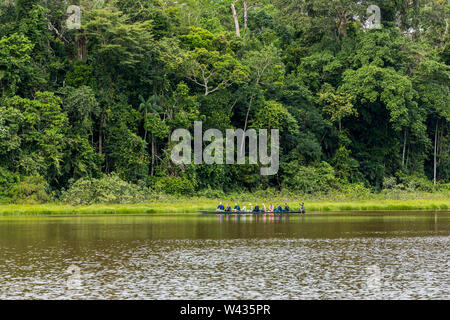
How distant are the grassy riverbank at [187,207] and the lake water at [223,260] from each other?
5.03 meters

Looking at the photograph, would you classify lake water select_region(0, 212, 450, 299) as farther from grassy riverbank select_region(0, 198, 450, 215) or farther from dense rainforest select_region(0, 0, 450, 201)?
dense rainforest select_region(0, 0, 450, 201)

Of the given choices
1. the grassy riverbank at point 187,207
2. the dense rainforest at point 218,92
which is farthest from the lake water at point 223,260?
the dense rainforest at point 218,92

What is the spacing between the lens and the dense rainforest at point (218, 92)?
133ft

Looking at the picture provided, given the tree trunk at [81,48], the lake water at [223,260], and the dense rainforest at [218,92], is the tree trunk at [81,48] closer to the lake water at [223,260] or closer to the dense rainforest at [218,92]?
the dense rainforest at [218,92]

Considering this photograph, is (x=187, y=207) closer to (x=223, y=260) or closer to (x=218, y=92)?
(x=218, y=92)

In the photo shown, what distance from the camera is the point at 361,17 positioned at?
5112cm

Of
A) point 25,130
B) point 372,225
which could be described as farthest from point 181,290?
point 25,130

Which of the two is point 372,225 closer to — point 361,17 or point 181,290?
point 181,290

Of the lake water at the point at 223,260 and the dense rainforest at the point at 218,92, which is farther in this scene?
the dense rainforest at the point at 218,92

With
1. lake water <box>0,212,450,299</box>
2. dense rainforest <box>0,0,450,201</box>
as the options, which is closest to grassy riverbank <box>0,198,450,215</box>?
dense rainforest <box>0,0,450,201</box>

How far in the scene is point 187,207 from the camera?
3931 centimetres

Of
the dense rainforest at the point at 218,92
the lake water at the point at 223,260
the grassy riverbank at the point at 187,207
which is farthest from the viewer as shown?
the dense rainforest at the point at 218,92

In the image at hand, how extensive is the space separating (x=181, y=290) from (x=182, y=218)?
20.2 metres

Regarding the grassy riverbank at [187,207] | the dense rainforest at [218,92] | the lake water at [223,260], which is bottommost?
the lake water at [223,260]
